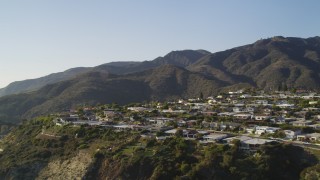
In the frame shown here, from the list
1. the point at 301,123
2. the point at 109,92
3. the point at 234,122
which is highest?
the point at 109,92

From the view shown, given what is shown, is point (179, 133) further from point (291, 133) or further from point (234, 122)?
point (291, 133)

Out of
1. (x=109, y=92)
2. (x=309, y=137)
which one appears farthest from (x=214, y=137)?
(x=109, y=92)

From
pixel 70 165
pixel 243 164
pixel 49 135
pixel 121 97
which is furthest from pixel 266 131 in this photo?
pixel 121 97

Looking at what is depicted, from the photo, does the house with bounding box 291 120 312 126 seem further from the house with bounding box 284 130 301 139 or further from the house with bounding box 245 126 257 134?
the house with bounding box 245 126 257 134

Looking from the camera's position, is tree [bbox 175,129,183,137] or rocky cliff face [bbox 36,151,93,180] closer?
rocky cliff face [bbox 36,151,93,180]

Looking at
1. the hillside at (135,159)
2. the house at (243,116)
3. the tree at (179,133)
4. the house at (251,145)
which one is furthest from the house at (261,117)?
the house at (251,145)

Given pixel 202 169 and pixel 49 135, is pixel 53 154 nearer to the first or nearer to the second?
pixel 49 135

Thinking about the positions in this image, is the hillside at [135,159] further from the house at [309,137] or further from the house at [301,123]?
the house at [301,123]

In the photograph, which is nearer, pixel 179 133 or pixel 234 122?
pixel 179 133

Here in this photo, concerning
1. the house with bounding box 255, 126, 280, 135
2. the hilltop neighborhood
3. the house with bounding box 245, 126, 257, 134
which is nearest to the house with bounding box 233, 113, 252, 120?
the hilltop neighborhood

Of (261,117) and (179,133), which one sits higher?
(261,117)

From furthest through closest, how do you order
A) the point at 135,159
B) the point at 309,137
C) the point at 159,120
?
the point at 159,120 < the point at 309,137 < the point at 135,159
